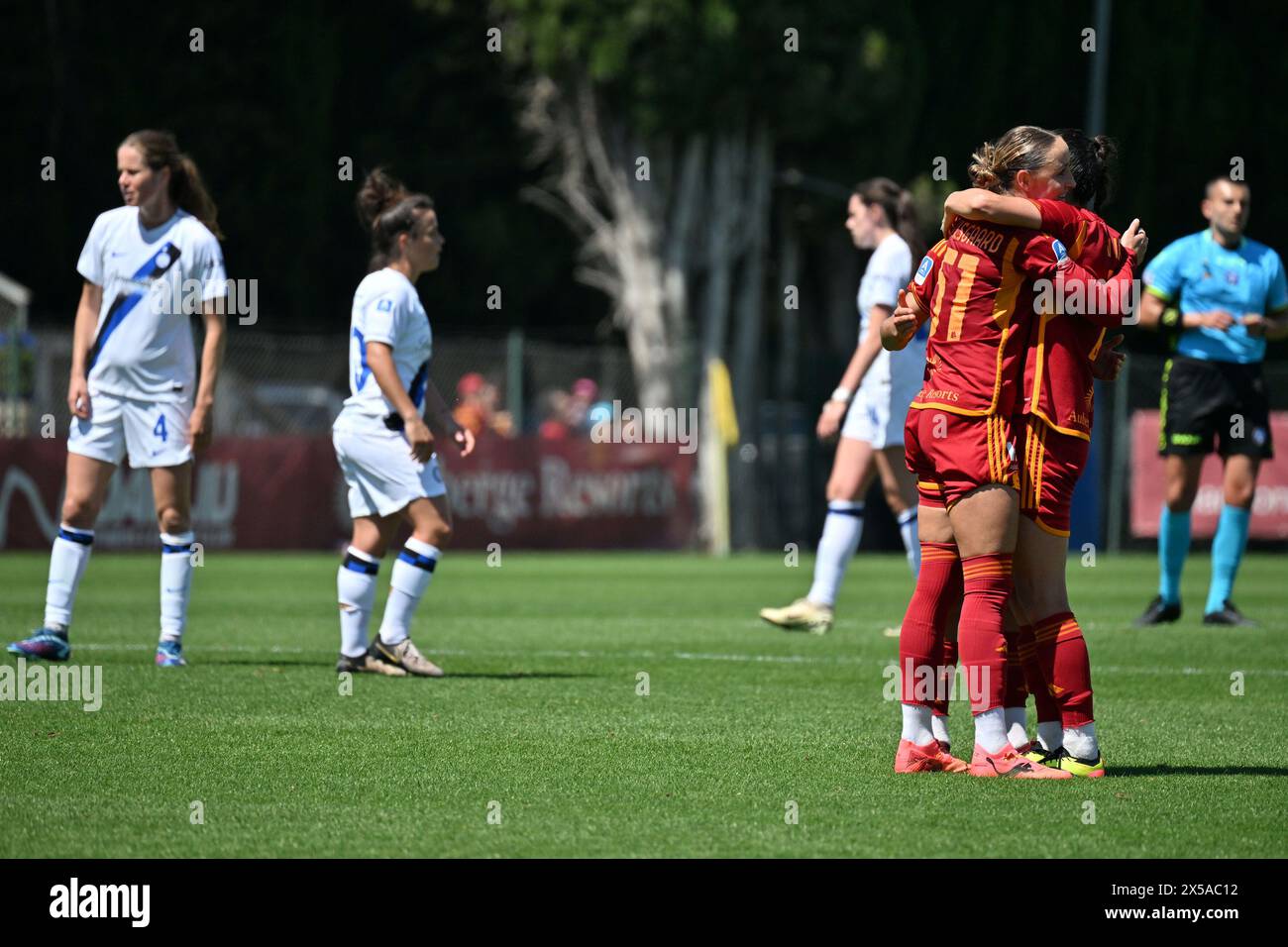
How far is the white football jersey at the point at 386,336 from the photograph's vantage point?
8961mm

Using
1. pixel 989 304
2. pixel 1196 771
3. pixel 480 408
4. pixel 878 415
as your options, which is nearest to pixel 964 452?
pixel 989 304

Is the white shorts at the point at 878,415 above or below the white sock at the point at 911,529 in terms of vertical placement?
above

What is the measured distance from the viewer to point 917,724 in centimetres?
643

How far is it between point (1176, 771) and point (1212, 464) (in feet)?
55.8

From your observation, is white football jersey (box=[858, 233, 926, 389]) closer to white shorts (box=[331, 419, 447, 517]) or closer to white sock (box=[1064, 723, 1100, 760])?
white shorts (box=[331, 419, 447, 517])

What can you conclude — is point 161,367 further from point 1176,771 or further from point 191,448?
point 1176,771

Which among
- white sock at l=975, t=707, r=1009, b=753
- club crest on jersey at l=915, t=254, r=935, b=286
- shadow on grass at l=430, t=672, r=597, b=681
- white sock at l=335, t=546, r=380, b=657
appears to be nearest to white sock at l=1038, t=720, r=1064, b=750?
white sock at l=975, t=707, r=1009, b=753

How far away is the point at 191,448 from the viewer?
9148 mm

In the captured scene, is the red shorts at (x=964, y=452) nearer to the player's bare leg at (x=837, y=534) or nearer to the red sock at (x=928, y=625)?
the red sock at (x=928, y=625)

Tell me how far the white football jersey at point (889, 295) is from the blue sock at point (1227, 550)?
215 cm

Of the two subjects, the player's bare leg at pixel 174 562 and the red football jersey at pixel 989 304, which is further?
the player's bare leg at pixel 174 562

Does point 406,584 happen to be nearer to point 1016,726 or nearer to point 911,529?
point 911,529

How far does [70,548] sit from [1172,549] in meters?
6.14

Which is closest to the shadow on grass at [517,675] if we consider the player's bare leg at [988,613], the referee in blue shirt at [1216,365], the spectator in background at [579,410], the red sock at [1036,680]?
the red sock at [1036,680]
